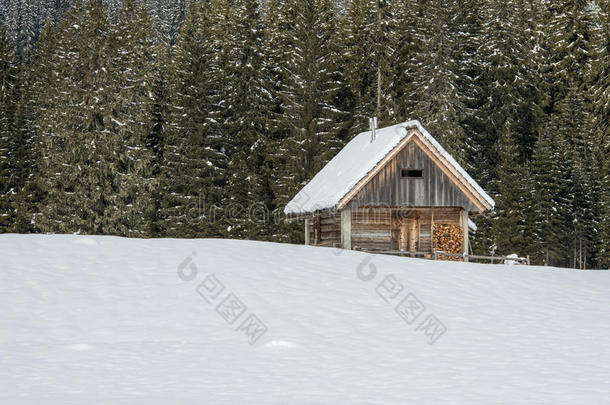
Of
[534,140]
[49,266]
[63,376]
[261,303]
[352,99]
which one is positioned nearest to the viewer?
[63,376]

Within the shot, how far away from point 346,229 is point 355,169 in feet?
9.67

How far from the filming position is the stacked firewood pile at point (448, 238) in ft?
125

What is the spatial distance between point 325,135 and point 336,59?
5856 millimetres

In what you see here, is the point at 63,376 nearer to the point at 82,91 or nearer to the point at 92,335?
the point at 92,335

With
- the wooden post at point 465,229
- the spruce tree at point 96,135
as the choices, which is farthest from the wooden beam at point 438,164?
the spruce tree at point 96,135

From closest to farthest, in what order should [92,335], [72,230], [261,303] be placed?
[92,335] → [261,303] → [72,230]

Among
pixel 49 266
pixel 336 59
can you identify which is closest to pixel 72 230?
pixel 336 59

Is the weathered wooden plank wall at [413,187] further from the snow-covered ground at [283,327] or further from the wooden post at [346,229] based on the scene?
the snow-covered ground at [283,327]

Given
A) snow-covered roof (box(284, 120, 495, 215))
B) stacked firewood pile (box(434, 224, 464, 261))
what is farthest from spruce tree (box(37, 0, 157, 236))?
stacked firewood pile (box(434, 224, 464, 261))

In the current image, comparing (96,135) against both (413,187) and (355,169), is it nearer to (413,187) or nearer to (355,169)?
(355,169)

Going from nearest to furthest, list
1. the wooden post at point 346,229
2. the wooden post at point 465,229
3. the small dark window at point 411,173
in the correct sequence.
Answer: the wooden post at point 346,229, the small dark window at point 411,173, the wooden post at point 465,229

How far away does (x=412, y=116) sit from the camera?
196 feet

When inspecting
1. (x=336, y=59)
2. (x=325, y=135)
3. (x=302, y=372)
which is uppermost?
(x=336, y=59)

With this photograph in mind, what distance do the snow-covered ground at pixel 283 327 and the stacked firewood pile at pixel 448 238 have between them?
4388mm
